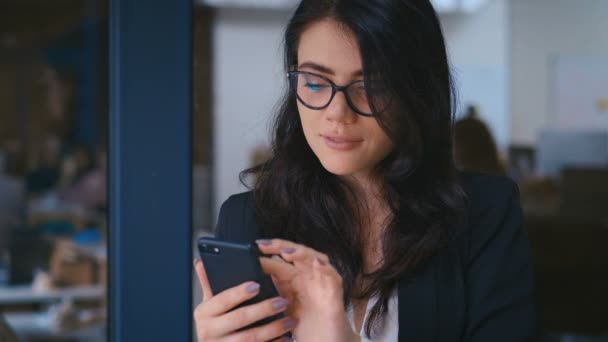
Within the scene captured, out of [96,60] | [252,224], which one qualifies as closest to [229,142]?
[96,60]

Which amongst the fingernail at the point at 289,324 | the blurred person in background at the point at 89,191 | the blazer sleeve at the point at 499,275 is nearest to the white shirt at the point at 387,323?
the blazer sleeve at the point at 499,275

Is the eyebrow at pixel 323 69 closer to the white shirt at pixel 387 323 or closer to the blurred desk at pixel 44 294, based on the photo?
the white shirt at pixel 387 323

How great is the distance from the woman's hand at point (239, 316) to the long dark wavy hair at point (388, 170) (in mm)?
229

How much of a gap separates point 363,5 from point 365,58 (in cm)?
10

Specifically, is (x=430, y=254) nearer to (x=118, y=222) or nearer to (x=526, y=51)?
(x=118, y=222)

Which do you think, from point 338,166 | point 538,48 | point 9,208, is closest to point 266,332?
point 338,166

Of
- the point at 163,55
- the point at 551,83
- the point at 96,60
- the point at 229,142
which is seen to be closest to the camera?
the point at 163,55

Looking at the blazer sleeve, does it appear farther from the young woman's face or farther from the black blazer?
the young woman's face

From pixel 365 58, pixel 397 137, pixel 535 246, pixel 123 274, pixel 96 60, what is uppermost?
pixel 96 60

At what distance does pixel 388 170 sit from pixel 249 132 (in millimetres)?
314

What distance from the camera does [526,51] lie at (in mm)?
8953

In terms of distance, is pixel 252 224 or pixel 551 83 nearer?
pixel 252 224

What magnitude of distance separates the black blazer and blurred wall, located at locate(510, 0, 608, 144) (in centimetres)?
791

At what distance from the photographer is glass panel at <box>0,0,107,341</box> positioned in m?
3.59
